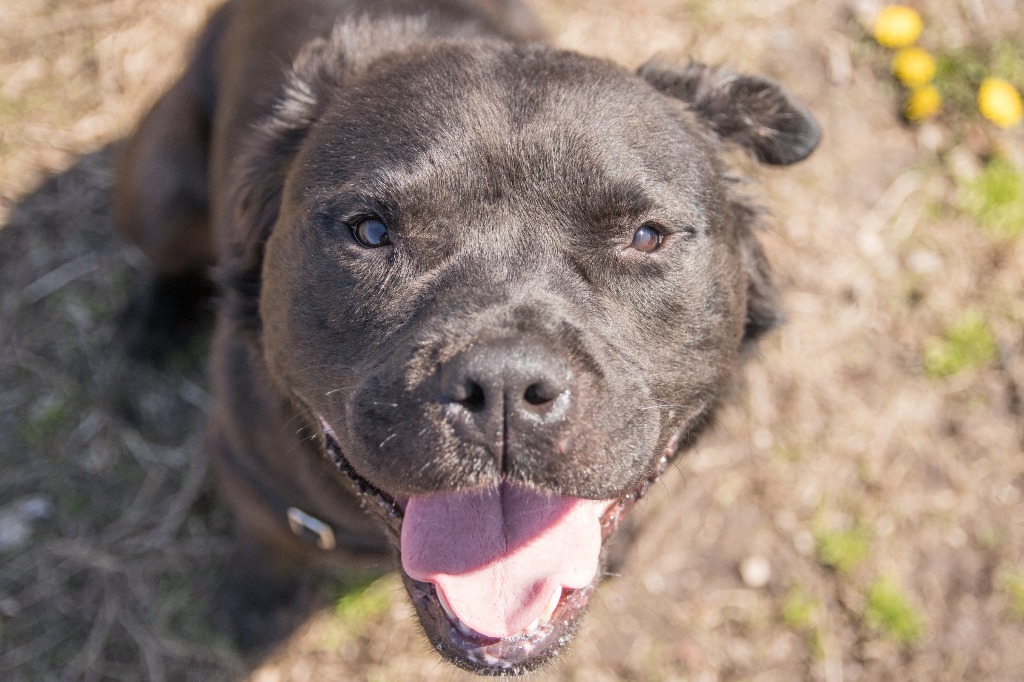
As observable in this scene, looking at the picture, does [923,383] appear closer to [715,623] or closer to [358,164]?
[715,623]

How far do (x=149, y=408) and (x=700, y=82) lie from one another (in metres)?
2.98

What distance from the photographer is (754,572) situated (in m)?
4.04

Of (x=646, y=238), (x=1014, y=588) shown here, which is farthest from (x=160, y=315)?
(x=1014, y=588)

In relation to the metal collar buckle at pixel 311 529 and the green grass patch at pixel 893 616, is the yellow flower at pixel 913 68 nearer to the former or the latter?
the green grass patch at pixel 893 616

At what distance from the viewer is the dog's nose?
2002 mm

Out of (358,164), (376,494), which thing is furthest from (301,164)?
(376,494)

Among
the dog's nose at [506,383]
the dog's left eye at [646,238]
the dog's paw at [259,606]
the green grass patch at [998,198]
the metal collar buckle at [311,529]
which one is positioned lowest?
the dog's paw at [259,606]

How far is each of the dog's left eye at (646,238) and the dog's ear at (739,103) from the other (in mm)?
698

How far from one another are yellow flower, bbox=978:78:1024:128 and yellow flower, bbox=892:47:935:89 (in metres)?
0.28

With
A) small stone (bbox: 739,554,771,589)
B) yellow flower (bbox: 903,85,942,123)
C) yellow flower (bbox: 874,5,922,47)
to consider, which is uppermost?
yellow flower (bbox: 874,5,922,47)

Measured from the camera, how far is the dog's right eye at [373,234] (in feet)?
7.73

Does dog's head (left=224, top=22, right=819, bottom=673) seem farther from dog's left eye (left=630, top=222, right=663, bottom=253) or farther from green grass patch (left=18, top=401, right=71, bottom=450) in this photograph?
green grass patch (left=18, top=401, right=71, bottom=450)

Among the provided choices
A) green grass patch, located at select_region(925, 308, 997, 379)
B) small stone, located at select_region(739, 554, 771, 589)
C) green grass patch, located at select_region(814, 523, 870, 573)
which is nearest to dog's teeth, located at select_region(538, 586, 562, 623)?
small stone, located at select_region(739, 554, 771, 589)

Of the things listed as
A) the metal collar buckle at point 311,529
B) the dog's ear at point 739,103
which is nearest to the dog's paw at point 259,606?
the metal collar buckle at point 311,529
